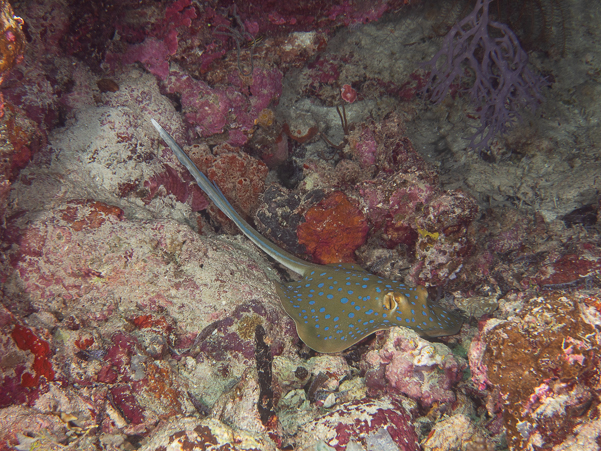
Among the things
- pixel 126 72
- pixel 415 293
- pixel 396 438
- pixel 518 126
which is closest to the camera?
pixel 396 438

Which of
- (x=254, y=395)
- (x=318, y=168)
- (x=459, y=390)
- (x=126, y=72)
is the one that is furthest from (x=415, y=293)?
(x=126, y=72)

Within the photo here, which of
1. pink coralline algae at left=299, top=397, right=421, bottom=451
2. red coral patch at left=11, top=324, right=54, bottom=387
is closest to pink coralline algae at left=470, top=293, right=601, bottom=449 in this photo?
pink coralline algae at left=299, top=397, right=421, bottom=451

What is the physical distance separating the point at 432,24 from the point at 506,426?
6.74 meters

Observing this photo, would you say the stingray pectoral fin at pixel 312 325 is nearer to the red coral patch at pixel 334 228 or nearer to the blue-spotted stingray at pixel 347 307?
the blue-spotted stingray at pixel 347 307

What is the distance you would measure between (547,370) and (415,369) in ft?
3.54

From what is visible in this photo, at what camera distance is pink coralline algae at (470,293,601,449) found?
68.6 inches

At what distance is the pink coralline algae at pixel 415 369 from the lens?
260cm

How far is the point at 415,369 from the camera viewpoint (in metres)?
2.68

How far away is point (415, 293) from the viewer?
3348mm

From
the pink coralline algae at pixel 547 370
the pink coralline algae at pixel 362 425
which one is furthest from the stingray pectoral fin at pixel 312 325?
the pink coralline algae at pixel 547 370

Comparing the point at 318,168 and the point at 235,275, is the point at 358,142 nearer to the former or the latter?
the point at 318,168

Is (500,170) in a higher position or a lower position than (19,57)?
lower

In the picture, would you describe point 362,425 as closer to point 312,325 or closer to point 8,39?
point 312,325

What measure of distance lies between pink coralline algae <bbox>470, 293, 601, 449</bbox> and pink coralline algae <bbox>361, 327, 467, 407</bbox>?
1.94 feet
